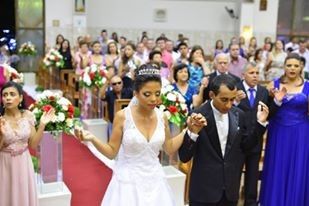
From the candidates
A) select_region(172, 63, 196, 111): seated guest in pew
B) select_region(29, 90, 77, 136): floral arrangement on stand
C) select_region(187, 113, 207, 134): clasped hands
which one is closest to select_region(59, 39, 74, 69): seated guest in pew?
select_region(172, 63, 196, 111): seated guest in pew

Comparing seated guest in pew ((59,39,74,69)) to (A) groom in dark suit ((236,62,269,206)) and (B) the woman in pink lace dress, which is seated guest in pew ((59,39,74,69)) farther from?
(B) the woman in pink lace dress

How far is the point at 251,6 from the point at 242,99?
1239 centimetres

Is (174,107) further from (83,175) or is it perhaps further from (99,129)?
(99,129)

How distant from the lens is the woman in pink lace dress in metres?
3.70


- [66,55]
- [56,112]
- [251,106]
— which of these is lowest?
[56,112]

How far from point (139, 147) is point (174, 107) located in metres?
1.83

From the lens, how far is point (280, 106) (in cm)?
428

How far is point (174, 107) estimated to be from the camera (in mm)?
4820

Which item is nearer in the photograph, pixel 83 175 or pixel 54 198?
pixel 54 198

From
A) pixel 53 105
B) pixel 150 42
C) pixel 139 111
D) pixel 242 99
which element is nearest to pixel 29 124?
pixel 53 105

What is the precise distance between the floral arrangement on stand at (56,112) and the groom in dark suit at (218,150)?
1.71 metres

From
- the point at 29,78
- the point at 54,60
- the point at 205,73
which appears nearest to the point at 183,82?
the point at 205,73

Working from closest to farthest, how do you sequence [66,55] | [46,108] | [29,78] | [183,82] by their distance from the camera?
[46,108], [183,82], [66,55], [29,78]

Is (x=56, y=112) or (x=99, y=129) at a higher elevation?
(x=56, y=112)
